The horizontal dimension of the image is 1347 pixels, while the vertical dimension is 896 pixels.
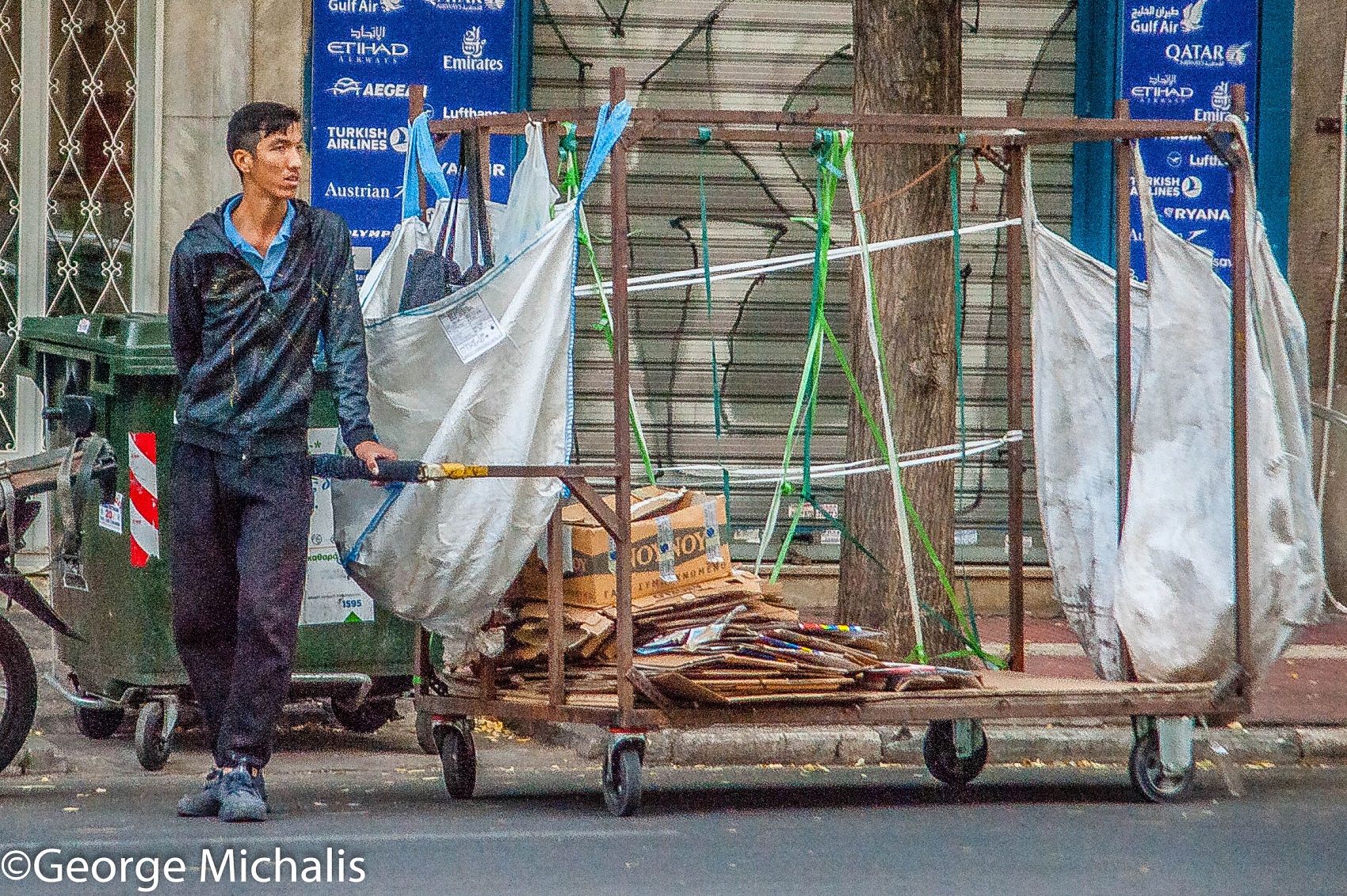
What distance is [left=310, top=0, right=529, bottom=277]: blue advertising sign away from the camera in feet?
31.5

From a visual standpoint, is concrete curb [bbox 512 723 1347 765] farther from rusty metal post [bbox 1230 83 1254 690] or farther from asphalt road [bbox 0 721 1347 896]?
rusty metal post [bbox 1230 83 1254 690]

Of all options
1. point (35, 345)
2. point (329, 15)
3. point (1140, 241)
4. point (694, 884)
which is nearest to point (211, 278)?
point (35, 345)

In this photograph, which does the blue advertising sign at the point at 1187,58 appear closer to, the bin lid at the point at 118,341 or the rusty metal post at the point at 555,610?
the rusty metal post at the point at 555,610

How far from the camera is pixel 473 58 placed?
9.66m

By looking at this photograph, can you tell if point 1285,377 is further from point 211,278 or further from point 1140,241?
point 1140,241

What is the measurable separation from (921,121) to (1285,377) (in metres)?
1.46

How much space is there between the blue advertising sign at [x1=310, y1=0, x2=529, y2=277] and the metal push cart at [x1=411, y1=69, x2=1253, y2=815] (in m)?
3.81

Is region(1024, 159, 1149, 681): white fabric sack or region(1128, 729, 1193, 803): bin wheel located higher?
region(1024, 159, 1149, 681): white fabric sack

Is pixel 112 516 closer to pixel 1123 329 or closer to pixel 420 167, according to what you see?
pixel 420 167

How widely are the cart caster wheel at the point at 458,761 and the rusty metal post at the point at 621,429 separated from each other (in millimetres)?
683

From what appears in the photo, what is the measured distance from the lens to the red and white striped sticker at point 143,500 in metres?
6.03

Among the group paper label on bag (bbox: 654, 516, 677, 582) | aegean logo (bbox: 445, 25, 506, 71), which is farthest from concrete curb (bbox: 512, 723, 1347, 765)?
aegean logo (bbox: 445, 25, 506, 71)

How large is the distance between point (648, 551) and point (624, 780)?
77 centimetres

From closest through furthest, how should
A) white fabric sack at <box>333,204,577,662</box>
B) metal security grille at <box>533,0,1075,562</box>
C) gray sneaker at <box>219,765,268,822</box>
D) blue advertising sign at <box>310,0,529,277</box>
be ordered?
gray sneaker at <box>219,765,268,822</box> → white fabric sack at <box>333,204,577,662</box> → blue advertising sign at <box>310,0,529,277</box> → metal security grille at <box>533,0,1075,562</box>
